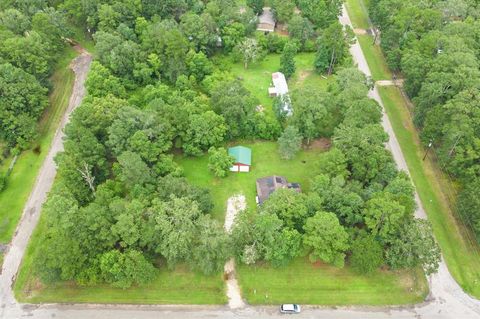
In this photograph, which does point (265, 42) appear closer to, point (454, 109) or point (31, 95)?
point (454, 109)

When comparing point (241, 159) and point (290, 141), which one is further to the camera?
point (241, 159)

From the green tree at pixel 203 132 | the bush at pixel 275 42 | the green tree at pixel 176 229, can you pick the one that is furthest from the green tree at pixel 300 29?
the green tree at pixel 176 229

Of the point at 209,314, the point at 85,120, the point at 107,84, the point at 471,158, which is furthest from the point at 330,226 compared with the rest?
the point at 107,84

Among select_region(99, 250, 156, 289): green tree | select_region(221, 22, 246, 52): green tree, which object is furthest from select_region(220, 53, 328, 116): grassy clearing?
select_region(99, 250, 156, 289): green tree

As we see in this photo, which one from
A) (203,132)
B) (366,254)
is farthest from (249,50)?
(366,254)

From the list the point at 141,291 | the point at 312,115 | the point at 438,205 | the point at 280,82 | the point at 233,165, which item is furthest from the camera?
the point at 280,82

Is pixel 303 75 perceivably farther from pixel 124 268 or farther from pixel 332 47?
pixel 124 268
